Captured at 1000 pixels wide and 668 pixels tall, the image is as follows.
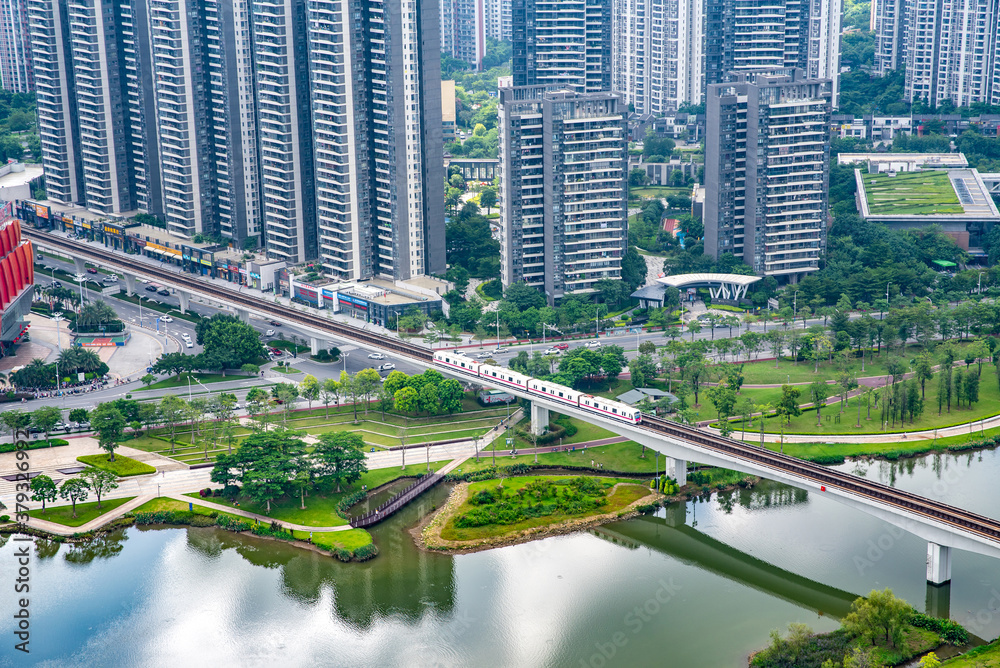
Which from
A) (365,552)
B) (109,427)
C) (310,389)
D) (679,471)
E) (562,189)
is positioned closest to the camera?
(365,552)

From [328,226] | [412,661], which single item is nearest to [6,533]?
[412,661]

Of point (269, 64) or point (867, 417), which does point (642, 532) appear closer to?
point (867, 417)

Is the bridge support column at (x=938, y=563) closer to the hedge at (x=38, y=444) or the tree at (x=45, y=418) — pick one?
the hedge at (x=38, y=444)

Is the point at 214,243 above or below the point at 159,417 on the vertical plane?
above

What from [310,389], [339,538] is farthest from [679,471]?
[310,389]

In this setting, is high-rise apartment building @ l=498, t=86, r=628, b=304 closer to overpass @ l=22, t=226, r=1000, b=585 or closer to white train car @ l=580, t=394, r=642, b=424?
overpass @ l=22, t=226, r=1000, b=585

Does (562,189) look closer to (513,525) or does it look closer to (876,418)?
(876,418)

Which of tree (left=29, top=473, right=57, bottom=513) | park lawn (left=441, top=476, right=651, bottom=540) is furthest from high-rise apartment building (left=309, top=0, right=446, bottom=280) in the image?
tree (left=29, top=473, right=57, bottom=513)
